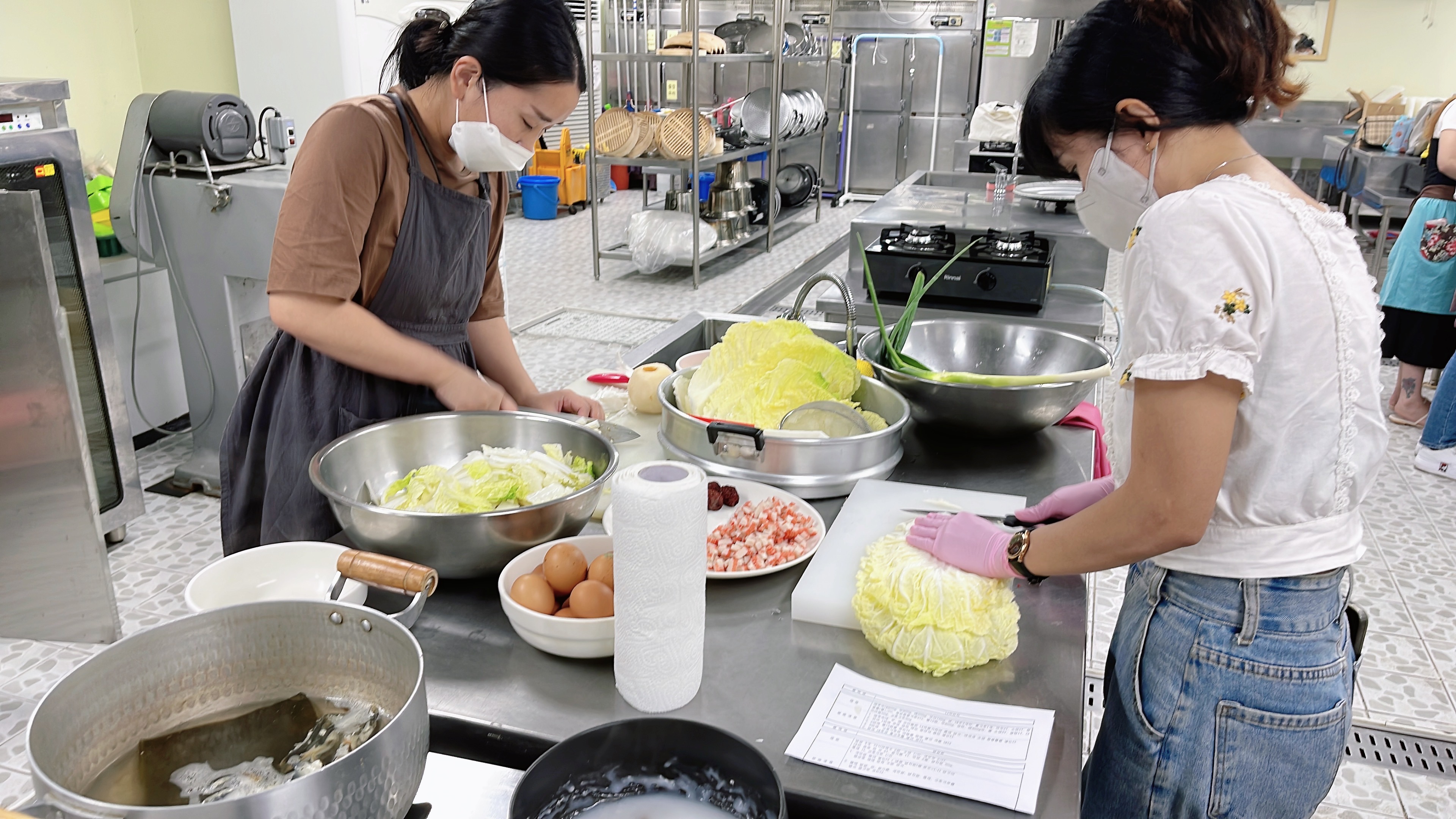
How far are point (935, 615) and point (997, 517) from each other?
403 mm

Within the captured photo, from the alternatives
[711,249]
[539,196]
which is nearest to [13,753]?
[711,249]

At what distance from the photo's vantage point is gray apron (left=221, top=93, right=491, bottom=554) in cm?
183

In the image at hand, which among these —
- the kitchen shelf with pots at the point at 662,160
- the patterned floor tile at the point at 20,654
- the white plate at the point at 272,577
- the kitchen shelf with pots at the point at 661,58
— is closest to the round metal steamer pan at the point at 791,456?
the white plate at the point at 272,577

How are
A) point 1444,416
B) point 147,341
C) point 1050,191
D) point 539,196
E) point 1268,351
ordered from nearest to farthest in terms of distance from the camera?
1. point 1268,351
2. point 147,341
3. point 1444,416
4. point 1050,191
5. point 539,196

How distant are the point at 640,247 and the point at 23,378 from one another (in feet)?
16.4

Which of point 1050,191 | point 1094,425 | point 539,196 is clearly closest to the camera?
point 1094,425

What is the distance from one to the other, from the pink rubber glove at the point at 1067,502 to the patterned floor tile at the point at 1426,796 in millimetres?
1522

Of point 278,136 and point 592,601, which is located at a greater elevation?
point 278,136

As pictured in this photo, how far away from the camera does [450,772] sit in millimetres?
1069

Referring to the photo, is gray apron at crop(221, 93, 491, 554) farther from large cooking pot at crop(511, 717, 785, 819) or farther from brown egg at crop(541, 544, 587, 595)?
large cooking pot at crop(511, 717, 785, 819)

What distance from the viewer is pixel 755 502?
1.61 m

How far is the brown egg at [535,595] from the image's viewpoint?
1194 mm

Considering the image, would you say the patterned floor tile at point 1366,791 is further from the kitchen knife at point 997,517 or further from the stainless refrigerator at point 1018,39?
the stainless refrigerator at point 1018,39

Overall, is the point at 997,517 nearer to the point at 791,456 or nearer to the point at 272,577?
the point at 791,456
